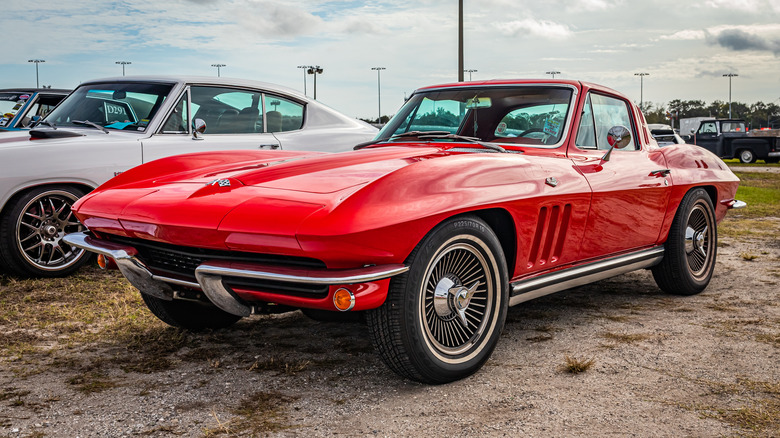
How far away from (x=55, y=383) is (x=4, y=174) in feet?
9.04

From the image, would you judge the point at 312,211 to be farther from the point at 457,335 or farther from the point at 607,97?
the point at 607,97

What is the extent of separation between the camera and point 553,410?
2.92 metres

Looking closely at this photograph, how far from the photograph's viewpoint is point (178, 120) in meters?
6.46

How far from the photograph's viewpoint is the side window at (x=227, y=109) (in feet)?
21.9

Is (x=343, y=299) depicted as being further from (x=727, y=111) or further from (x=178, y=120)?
(x=727, y=111)

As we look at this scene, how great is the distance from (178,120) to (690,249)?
4.36m

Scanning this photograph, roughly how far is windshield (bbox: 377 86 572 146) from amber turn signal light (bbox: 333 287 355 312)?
1.86m

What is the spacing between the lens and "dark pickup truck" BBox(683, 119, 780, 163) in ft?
93.9

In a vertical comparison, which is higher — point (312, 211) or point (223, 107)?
point (223, 107)

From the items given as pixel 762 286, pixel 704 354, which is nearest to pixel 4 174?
pixel 704 354

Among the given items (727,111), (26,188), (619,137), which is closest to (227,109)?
(26,188)

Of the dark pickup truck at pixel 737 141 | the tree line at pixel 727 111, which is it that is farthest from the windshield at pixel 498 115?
the tree line at pixel 727 111

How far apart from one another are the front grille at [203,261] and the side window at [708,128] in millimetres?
30763

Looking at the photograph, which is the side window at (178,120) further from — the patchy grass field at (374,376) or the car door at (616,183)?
the car door at (616,183)
